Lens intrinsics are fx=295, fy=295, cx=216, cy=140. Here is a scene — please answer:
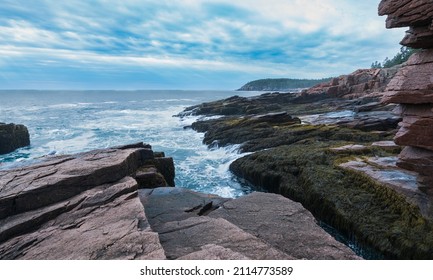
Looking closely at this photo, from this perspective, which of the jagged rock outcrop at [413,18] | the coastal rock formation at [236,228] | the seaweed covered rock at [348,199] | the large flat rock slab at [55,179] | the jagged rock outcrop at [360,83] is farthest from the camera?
the jagged rock outcrop at [360,83]

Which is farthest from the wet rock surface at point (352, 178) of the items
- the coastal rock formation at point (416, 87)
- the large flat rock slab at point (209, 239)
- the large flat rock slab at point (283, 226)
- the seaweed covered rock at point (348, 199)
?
the large flat rock slab at point (209, 239)

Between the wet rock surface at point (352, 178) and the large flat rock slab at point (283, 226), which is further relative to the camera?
the wet rock surface at point (352, 178)

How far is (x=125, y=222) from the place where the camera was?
658cm

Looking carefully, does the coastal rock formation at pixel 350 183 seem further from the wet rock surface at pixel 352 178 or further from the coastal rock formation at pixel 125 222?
the coastal rock formation at pixel 125 222

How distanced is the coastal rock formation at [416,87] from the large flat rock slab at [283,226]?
5.35m

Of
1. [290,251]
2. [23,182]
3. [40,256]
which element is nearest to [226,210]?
[290,251]

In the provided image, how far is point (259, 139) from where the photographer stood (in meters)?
27.1

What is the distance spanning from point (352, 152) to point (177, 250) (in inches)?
562

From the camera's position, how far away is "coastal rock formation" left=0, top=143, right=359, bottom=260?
5.80 m

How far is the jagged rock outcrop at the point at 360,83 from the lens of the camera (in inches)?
2504

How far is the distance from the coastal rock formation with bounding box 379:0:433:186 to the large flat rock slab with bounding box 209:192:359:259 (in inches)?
211
